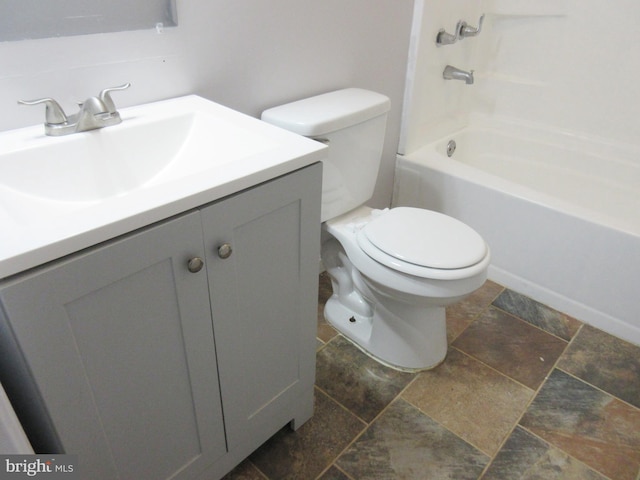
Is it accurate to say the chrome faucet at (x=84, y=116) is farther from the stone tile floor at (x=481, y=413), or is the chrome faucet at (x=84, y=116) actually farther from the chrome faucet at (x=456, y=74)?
the chrome faucet at (x=456, y=74)

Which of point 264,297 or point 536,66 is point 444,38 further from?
point 264,297

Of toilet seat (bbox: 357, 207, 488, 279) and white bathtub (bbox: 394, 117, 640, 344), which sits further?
white bathtub (bbox: 394, 117, 640, 344)

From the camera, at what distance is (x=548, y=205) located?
5.86 feet

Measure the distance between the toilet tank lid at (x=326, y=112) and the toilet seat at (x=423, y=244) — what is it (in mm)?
335

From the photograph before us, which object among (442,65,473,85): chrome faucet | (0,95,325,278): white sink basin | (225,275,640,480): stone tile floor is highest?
(0,95,325,278): white sink basin

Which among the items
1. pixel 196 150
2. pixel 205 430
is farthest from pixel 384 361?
pixel 196 150

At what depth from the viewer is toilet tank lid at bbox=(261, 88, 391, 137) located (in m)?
1.39

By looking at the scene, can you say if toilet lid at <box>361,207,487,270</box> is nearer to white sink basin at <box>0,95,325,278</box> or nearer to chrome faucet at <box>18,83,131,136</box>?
white sink basin at <box>0,95,325,278</box>

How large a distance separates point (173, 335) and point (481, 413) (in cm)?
102

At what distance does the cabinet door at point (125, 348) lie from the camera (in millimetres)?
717

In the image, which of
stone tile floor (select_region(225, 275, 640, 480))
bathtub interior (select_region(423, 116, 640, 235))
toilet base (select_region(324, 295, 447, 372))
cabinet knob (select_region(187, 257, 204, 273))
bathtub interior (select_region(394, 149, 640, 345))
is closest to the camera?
cabinet knob (select_region(187, 257, 204, 273))

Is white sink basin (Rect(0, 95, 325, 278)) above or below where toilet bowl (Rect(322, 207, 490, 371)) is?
above
